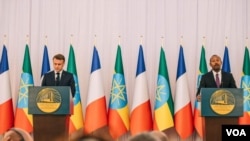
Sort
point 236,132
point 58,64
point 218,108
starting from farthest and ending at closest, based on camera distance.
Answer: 1. point 58,64
2. point 218,108
3. point 236,132

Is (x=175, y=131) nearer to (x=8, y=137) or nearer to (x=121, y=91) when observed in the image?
(x=121, y=91)

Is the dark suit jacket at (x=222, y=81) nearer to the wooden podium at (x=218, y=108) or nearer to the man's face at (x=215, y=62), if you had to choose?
the man's face at (x=215, y=62)

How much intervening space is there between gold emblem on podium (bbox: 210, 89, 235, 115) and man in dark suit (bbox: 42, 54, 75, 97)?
2.42 meters

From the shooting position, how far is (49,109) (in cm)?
662

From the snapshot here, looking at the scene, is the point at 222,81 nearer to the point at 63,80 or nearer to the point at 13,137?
the point at 63,80

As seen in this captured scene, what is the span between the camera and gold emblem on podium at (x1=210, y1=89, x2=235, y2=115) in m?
6.59

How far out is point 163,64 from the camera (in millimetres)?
9609

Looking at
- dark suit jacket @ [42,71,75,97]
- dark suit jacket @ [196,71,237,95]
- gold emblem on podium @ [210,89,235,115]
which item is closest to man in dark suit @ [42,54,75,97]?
dark suit jacket @ [42,71,75,97]

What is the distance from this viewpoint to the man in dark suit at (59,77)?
7941mm

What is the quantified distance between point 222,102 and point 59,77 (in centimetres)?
282

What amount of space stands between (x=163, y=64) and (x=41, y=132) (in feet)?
12.2

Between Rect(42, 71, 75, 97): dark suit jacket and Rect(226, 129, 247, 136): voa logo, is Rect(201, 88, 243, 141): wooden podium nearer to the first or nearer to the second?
Rect(42, 71, 75, 97): dark suit jacket

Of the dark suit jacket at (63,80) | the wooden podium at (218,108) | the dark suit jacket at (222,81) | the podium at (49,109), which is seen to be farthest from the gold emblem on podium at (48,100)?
the dark suit jacket at (222,81)

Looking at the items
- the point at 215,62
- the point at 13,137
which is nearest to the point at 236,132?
the point at 13,137
